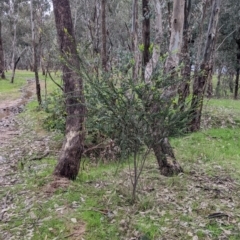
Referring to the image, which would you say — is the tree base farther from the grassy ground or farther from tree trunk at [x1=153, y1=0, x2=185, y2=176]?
the grassy ground

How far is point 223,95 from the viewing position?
944 inches

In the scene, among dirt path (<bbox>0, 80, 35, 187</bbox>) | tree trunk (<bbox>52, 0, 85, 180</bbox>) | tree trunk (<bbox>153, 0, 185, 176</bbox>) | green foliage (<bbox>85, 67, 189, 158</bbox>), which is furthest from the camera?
dirt path (<bbox>0, 80, 35, 187</bbox>)

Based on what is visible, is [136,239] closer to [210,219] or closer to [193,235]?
[193,235]

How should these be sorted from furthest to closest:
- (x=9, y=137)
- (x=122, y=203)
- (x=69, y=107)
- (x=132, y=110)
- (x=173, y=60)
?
(x=9, y=137), (x=173, y=60), (x=69, y=107), (x=122, y=203), (x=132, y=110)

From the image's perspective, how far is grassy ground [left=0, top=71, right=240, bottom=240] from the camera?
4.53 metres

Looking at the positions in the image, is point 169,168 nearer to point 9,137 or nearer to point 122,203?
point 122,203

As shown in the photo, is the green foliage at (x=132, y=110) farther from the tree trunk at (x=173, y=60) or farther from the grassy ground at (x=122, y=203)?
the tree trunk at (x=173, y=60)

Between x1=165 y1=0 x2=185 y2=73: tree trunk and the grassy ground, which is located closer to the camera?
the grassy ground

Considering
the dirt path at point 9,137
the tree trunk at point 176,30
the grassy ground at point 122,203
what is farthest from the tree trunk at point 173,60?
the dirt path at point 9,137

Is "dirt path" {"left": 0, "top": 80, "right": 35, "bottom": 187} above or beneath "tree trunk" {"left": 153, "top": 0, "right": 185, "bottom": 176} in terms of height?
beneath

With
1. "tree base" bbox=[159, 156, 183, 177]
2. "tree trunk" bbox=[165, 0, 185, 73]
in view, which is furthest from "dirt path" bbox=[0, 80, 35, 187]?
"tree trunk" bbox=[165, 0, 185, 73]

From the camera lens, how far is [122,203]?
5.24m

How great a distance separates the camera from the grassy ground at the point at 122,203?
14.9ft

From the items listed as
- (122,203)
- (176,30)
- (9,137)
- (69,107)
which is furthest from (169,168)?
(9,137)
